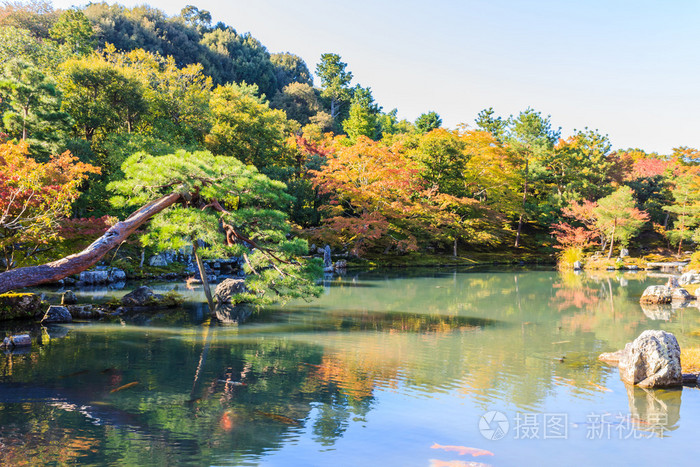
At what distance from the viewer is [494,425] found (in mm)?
5086

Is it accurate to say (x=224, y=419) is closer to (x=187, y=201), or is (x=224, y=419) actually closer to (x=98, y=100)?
(x=187, y=201)

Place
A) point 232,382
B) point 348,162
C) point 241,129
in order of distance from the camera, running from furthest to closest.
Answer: point 348,162
point 241,129
point 232,382

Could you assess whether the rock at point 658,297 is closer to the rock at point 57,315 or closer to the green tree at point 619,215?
the green tree at point 619,215

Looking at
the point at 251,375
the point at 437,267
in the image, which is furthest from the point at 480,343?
the point at 437,267

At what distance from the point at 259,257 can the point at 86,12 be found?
4432 centimetres

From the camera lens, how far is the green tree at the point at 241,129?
Result: 22281 millimetres

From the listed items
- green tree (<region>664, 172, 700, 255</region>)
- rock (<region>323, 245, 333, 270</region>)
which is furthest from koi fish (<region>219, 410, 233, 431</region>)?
green tree (<region>664, 172, 700, 255</region>)

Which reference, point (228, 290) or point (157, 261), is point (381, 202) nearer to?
point (157, 261)

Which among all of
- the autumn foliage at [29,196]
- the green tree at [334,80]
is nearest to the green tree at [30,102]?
the autumn foliage at [29,196]

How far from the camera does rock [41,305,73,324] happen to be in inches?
391

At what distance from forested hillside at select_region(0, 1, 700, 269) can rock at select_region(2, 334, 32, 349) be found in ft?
10.6

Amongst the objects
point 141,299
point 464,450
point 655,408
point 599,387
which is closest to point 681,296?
point 599,387

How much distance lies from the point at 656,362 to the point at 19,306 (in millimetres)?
11745

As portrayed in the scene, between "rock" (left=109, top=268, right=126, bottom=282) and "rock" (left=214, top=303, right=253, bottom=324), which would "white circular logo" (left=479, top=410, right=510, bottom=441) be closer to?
"rock" (left=214, top=303, right=253, bottom=324)
